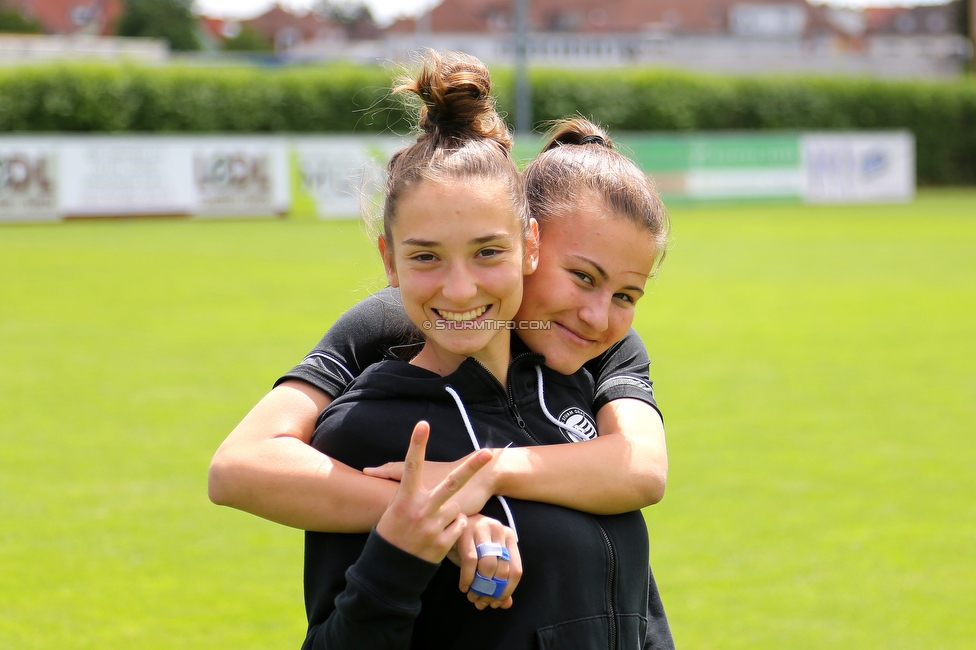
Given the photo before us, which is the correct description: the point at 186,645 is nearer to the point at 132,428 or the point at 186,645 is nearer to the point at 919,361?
the point at 132,428

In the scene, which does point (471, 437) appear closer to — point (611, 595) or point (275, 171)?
point (611, 595)

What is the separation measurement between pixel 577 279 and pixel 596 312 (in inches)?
2.6

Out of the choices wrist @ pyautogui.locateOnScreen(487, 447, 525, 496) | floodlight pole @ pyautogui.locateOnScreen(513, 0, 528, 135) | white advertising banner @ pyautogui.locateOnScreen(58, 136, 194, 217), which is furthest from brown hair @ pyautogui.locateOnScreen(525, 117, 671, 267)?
floodlight pole @ pyautogui.locateOnScreen(513, 0, 528, 135)

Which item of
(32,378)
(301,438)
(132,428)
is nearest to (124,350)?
(32,378)

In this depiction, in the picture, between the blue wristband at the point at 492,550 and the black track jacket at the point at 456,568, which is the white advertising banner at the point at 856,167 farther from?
the blue wristband at the point at 492,550

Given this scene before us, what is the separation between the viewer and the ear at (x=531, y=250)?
1.80 m

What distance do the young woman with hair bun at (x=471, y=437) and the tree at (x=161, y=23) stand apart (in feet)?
276

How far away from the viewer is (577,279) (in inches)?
73.5

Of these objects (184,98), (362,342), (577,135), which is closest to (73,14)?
(184,98)

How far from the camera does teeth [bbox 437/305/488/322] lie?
170 cm

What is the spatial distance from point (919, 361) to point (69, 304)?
8.96 meters

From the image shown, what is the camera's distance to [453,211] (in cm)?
166
